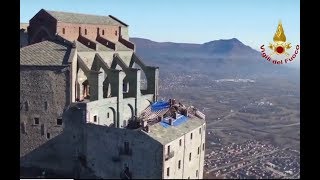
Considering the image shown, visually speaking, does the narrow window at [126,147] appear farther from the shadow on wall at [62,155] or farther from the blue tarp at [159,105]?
the blue tarp at [159,105]

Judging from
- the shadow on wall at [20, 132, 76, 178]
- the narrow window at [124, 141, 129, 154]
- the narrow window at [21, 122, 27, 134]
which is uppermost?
the narrow window at [21, 122, 27, 134]

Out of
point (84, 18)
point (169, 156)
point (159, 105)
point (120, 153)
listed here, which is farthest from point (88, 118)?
point (84, 18)

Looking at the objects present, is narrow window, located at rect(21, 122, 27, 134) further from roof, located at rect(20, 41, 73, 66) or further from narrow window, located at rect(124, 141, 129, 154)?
narrow window, located at rect(124, 141, 129, 154)

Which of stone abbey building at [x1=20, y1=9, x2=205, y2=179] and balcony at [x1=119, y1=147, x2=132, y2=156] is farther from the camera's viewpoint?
stone abbey building at [x1=20, y1=9, x2=205, y2=179]

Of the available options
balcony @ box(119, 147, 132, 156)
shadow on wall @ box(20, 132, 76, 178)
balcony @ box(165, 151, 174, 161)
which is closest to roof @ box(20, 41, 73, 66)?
shadow on wall @ box(20, 132, 76, 178)
